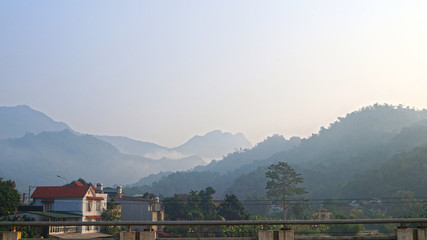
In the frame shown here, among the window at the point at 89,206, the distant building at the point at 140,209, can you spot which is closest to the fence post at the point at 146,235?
the window at the point at 89,206

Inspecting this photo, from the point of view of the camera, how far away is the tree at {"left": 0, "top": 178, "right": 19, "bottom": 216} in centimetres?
6278

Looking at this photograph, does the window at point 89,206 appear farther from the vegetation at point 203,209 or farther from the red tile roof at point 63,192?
the vegetation at point 203,209

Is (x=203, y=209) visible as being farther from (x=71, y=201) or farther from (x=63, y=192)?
(x=63, y=192)

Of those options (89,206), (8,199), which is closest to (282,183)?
(89,206)

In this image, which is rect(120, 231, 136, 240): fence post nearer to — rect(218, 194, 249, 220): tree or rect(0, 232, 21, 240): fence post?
rect(0, 232, 21, 240): fence post

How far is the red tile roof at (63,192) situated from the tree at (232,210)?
3440 cm

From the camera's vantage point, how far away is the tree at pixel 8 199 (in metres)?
Answer: 62.8

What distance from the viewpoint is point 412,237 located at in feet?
34.6

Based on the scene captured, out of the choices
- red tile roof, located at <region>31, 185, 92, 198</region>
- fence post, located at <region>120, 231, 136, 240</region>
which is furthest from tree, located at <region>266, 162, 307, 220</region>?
fence post, located at <region>120, 231, 136, 240</region>

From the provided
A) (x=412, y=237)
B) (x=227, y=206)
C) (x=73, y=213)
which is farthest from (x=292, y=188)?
(x=412, y=237)

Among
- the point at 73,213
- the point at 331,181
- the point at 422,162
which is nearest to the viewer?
the point at 73,213

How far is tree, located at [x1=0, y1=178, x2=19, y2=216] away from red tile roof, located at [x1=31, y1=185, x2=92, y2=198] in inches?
125

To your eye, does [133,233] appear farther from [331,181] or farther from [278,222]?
[331,181]

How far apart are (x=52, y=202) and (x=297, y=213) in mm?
61725
